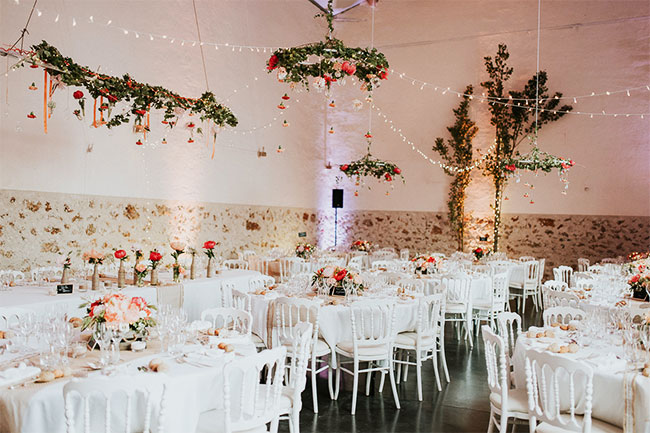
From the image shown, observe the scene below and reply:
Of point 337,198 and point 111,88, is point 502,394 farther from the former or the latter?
point 337,198

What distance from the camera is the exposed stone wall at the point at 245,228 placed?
264 inches

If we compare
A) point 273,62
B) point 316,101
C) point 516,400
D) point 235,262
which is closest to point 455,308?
point 516,400

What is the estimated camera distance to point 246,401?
9.30 feet

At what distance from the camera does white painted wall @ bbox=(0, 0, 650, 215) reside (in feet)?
23.3

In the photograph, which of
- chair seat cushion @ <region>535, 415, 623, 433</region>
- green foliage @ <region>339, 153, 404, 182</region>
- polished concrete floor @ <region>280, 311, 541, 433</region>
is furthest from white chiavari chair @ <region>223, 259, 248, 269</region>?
chair seat cushion @ <region>535, 415, 623, 433</region>

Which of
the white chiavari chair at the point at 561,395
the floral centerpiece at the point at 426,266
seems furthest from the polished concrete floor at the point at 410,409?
the floral centerpiece at the point at 426,266

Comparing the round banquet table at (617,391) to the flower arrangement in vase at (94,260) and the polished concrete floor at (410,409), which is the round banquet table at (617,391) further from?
the flower arrangement in vase at (94,260)

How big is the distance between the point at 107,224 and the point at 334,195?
21.0ft

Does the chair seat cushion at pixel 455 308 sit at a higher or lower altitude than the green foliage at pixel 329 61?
lower

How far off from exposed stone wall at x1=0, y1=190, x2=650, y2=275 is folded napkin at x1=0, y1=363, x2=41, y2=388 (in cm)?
453

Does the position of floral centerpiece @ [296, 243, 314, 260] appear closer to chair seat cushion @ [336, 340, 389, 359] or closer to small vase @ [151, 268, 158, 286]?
small vase @ [151, 268, 158, 286]

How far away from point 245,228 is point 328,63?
20.3ft

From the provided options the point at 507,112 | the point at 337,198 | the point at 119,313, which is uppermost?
the point at 507,112

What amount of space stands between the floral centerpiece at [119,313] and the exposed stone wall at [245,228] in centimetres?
431
